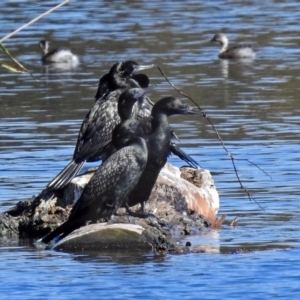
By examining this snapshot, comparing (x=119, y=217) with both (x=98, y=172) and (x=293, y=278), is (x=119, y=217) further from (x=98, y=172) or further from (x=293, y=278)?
(x=293, y=278)

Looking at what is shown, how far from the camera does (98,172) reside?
10219 millimetres

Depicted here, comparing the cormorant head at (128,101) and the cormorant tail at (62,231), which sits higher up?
the cormorant head at (128,101)

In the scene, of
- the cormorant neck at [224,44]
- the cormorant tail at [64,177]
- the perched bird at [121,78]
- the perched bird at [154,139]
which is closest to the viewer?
the perched bird at [154,139]

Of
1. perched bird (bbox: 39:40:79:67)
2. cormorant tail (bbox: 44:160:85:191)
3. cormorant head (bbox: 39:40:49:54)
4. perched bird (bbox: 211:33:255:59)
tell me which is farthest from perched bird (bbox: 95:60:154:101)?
cormorant head (bbox: 39:40:49:54)

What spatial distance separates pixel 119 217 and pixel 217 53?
15.6 meters

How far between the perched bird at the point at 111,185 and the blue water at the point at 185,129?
1.33 ft

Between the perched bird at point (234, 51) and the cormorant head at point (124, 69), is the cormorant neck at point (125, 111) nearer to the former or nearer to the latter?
the cormorant head at point (124, 69)

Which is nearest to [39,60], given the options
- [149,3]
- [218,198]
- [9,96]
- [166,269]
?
[9,96]

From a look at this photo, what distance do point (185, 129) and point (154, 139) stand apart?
18.7 ft

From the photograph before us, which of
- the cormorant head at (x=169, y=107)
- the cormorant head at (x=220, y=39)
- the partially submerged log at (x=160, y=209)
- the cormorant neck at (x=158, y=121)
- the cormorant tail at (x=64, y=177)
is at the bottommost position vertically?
the cormorant head at (x=220, y=39)

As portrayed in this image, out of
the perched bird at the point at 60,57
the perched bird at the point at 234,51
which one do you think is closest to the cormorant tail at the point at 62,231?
the perched bird at the point at 60,57

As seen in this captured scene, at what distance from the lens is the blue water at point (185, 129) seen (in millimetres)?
9031

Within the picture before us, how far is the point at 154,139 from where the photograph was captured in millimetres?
10633

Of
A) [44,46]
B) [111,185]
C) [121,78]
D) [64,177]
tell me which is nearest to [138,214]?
[111,185]
